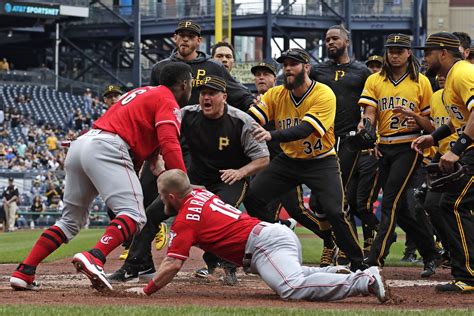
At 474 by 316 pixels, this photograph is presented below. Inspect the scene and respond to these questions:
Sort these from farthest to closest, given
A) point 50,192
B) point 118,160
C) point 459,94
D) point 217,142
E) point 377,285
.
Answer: point 50,192 → point 217,142 → point 459,94 → point 118,160 → point 377,285

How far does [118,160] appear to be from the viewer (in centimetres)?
816

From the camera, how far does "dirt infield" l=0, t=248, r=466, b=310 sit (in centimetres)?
745

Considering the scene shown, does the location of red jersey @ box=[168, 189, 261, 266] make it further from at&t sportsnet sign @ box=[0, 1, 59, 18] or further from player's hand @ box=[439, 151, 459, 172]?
at&t sportsnet sign @ box=[0, 1, 59, 18]

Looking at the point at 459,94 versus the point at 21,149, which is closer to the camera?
the point at 459,94

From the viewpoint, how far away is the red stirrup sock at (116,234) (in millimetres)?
7953

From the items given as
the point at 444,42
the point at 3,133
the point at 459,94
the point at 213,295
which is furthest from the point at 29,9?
the point at 213,295

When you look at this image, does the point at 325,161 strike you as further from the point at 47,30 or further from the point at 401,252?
the point at 47,30

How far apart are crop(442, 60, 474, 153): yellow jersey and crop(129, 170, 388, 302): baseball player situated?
1.97 meters

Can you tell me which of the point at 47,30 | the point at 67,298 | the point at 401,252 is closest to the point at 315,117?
the point at 67,298

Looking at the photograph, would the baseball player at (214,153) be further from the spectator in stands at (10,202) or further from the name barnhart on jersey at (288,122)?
the spectator in stands at (10,202)

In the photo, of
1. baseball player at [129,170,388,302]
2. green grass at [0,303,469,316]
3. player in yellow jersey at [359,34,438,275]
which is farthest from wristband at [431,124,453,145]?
green grass at [0,303,469,316]

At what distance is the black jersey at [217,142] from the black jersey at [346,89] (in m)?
1.92

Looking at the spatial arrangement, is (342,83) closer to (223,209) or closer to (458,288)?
(458,288)

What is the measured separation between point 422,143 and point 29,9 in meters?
37.6
